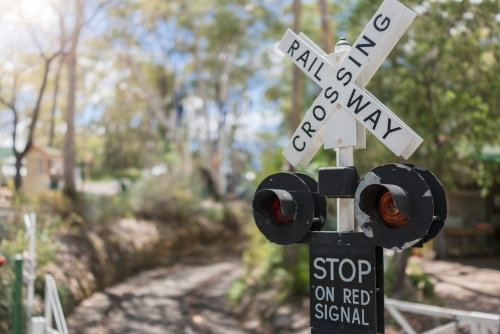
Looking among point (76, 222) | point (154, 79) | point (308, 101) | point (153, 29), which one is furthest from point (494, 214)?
point (154, 79)

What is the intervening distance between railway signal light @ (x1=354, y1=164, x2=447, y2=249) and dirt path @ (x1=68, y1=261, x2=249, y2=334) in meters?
8.95

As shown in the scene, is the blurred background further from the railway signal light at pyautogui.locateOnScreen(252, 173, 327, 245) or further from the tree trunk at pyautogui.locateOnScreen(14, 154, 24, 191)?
the railway signal light at pyautogui.locateOnScreen(252, 173, 327, 245)

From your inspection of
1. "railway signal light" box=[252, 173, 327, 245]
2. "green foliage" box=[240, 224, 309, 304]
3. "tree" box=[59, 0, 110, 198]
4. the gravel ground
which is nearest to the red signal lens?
"railway signal light" box=[252, 173, 327, 245]

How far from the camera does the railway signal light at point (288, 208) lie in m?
2.96

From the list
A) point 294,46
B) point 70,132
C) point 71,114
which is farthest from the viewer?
point 70,132

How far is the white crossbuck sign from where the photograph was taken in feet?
8.93

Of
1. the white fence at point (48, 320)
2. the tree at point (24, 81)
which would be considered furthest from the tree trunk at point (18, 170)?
the white fence at point (48, 320)

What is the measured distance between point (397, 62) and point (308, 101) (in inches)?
146

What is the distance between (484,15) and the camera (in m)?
8.55

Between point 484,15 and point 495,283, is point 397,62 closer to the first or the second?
point 484,15

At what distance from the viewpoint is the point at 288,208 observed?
116 inches

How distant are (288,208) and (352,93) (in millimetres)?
730

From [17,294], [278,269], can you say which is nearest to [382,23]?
[17,294]

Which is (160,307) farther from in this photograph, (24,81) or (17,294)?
(24,81)
